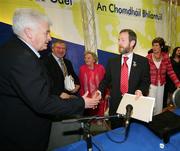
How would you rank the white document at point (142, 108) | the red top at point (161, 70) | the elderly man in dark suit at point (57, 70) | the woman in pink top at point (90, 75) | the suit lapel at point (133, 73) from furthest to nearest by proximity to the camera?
the woman in pink top at point (90, 75) < the red top at point (161, 70) < the elderly man in dark suit at point (57, 70) < the suit lapel at point (133, 73) < the white document at point (142, 108)

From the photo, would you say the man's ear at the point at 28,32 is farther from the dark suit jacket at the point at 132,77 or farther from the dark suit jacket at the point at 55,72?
the dark suit jacket at the point at 55,72

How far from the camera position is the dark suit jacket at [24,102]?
4.44 feet

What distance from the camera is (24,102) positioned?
1.50 meters

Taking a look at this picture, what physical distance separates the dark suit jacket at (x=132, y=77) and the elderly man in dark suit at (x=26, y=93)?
1.01 m

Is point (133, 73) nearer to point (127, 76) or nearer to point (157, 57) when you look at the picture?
point (127, 76)

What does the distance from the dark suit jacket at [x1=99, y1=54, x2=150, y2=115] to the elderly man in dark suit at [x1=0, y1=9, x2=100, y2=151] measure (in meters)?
1.01

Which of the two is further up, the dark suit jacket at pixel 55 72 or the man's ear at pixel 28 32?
the man's ear at pixel 28 32

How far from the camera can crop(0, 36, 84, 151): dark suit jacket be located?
4.44ft

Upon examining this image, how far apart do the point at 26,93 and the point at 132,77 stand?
145cm

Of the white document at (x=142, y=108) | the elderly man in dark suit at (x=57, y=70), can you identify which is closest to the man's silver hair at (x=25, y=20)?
the white document at (x=142, y=108)

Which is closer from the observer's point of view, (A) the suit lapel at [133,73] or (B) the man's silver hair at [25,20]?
(B) the man's silver hair at [25,20]

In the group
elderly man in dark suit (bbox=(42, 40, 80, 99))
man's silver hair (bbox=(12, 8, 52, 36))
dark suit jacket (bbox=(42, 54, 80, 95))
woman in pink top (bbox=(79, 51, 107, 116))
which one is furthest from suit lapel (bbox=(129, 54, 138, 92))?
woman in pink top (bbox=(79, 51, 107, 116))

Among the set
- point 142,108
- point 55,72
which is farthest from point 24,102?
point 55,72

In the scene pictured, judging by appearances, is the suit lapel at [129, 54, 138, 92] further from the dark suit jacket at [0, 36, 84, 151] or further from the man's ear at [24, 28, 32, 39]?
the man's ear at [24, 28, 32, 39]
